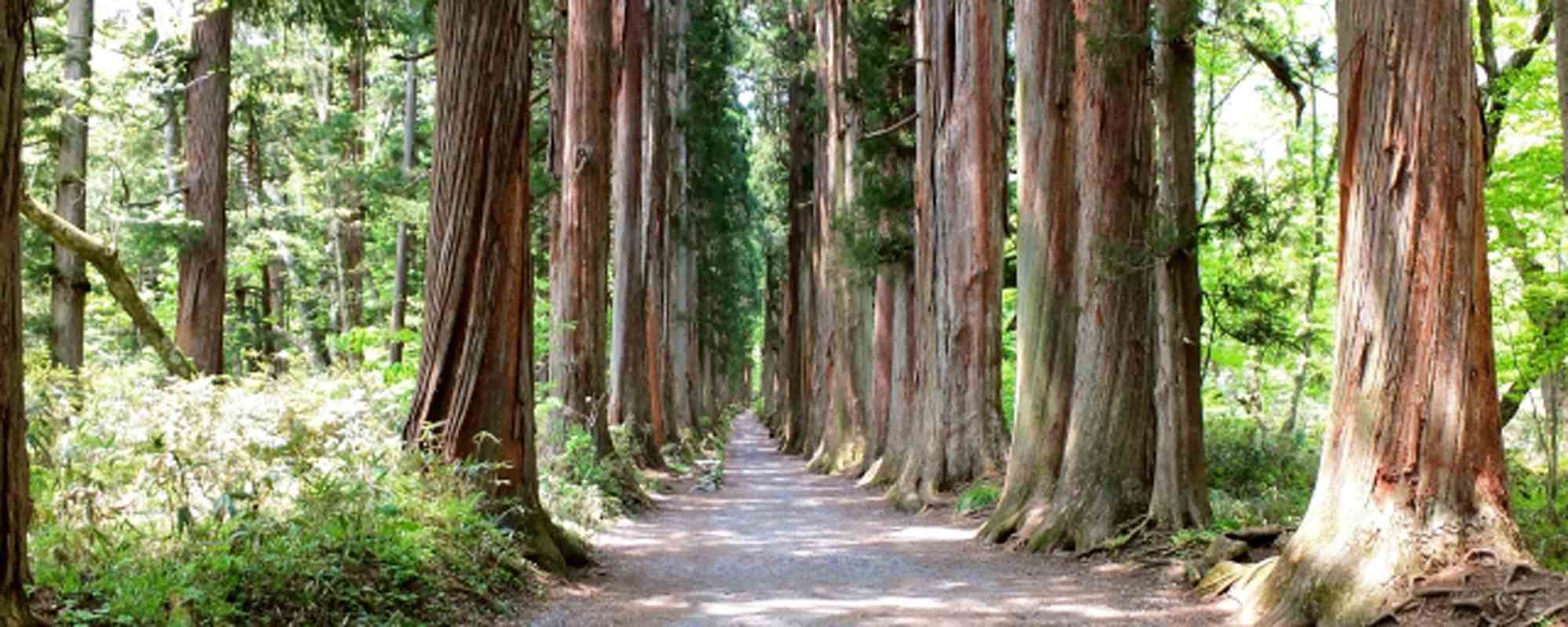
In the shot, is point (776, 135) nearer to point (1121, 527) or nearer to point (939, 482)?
point (939, 482)

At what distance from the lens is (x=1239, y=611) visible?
6.64 m

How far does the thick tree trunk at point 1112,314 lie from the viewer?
30.8 feet

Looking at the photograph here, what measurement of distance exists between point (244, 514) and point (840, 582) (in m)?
4.19

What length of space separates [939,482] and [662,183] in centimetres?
1295

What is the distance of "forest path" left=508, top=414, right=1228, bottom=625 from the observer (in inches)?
273

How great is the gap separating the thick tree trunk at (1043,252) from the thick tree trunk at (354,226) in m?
16.0

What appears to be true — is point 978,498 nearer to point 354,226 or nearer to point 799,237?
point 354,226

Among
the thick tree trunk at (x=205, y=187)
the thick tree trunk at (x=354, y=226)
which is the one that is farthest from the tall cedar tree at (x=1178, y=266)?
the thick tree trunk at (x=354, y=226)

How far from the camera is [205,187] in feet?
44.6

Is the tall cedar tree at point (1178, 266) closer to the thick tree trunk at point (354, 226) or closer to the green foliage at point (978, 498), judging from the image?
the green foliage at point (978, 498)

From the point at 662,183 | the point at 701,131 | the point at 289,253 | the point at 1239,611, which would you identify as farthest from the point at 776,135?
the point at 1239,611

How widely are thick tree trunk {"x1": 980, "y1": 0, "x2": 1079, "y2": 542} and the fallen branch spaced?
6638mm

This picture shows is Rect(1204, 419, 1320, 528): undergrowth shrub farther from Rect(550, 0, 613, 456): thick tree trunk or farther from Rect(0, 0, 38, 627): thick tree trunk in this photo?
Rect(0, 0, 38, 627): thick tree trunk

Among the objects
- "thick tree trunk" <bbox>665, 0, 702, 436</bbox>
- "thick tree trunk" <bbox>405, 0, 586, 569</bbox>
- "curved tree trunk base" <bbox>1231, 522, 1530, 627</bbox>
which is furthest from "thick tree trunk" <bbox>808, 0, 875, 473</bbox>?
"curved tree trunk base" <bbox>1231, 522, 1530, 627</bbox>
